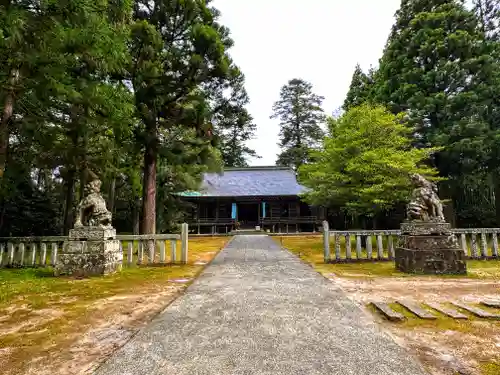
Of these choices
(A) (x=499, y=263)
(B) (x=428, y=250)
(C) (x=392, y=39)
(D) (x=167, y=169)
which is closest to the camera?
(B) (x=428, y=250)

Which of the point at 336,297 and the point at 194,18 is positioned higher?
the point at 194,18

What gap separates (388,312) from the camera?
304cm

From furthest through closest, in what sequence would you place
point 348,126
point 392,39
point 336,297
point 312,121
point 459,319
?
point 312,121 < point 392,39 < point 348,126 < point 336,297 < point 459,319

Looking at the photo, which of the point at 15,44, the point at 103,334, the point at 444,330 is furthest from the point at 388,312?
the point at 15,44

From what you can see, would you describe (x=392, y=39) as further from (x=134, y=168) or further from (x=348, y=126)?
(x=134, y=168)

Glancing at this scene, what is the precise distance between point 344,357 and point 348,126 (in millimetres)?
10382

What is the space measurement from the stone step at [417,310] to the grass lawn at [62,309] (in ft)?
10.2

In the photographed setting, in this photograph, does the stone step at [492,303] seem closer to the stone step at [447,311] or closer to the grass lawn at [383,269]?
the stone step at [447,311]

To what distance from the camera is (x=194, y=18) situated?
29.2 feet

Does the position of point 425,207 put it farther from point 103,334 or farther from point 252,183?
point 252,183

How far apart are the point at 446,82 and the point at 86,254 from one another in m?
16.8

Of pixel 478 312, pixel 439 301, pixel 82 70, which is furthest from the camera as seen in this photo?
pixel 82 70

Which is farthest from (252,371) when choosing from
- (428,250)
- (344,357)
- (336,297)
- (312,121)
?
(312,121)

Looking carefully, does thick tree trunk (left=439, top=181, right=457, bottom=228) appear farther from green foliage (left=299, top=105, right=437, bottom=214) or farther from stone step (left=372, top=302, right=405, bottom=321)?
stone step (left=372, top=302, right=405, bottom=321)
